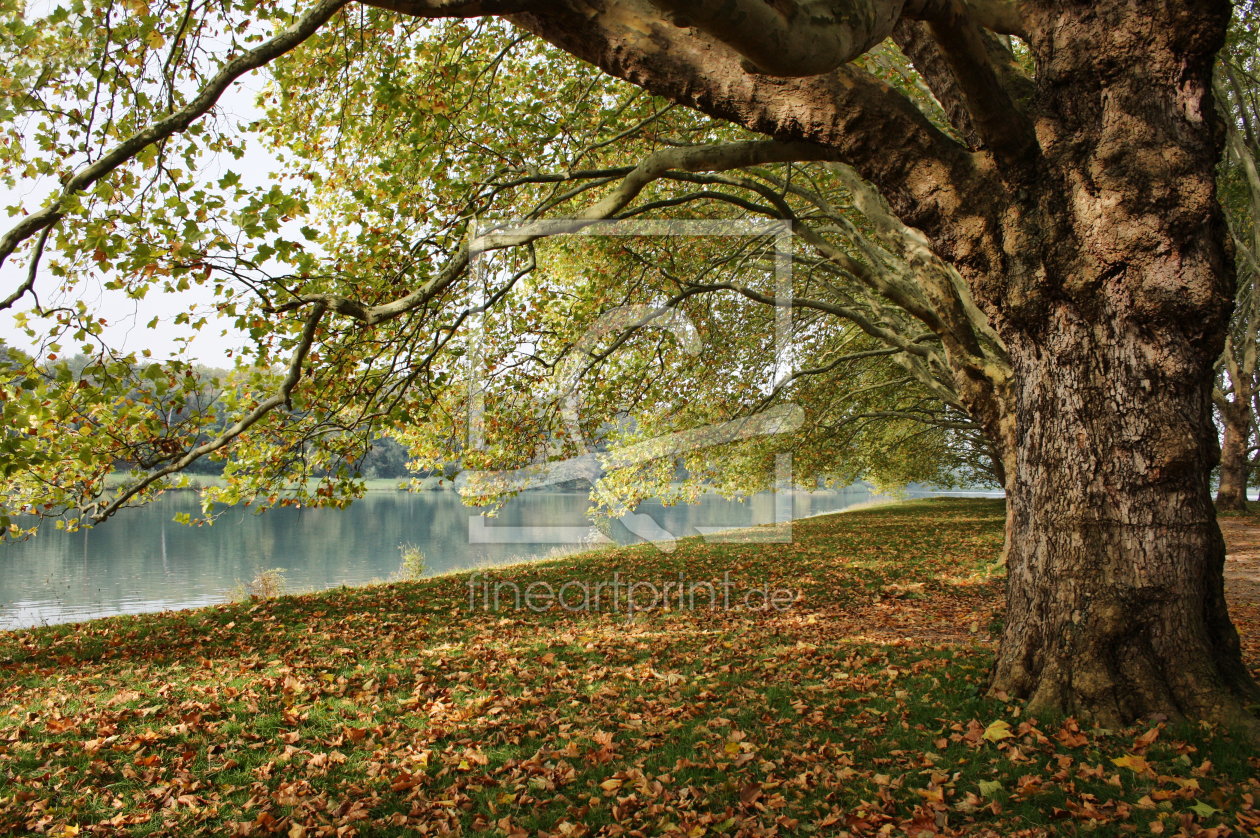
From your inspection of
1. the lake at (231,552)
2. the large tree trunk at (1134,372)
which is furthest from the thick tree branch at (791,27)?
the lake at (231,552)

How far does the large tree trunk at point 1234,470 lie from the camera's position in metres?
21.2

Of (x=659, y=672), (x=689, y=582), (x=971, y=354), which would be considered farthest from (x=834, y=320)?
(x=659, y=672)

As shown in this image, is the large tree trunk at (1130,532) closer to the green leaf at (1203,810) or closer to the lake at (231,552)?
the green leaf at (1203,810)

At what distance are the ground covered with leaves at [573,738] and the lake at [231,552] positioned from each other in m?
6.70

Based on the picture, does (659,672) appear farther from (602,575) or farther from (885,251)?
(885,251)

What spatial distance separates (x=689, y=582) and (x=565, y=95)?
7559mm

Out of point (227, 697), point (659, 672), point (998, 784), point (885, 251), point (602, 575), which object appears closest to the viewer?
point (998, 784)

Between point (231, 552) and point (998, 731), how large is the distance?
88.8 ft

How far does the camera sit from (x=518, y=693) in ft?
18.9

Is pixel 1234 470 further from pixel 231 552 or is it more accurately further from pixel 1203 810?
pixel 231 552

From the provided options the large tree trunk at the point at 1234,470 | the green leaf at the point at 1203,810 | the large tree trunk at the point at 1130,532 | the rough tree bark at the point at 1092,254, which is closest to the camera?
the green leaf at the point at 1203,810

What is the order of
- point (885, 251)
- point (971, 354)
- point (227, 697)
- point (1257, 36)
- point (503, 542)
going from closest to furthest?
point (227, 697) < point (971, 354) < point (885, 251) < point (1257, 36) < point (503, 542)

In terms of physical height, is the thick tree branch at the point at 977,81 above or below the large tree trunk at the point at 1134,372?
above

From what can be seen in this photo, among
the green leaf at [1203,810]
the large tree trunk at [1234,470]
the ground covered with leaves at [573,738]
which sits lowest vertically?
the ground covered with leaves at [573,738]
